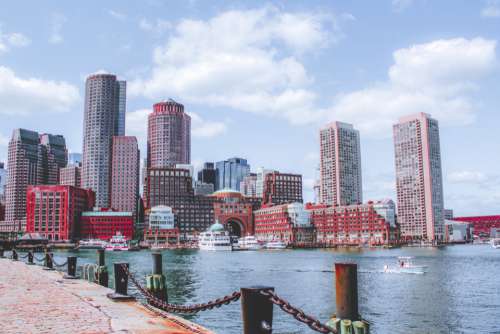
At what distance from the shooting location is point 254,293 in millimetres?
9203

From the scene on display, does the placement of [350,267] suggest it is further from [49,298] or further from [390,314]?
[390,314]

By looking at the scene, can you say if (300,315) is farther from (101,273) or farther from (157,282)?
(101,273)

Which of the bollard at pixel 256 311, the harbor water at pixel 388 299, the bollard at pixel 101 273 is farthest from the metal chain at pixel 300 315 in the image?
the harbor water at pixel 388 299

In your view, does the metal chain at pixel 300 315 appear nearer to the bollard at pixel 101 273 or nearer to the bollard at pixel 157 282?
the bollard at pixel 157 282

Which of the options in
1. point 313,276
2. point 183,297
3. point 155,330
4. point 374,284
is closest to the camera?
point 155,330

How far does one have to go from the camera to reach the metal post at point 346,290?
9273 millimetres

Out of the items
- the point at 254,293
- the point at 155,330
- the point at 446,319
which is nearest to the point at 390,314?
the point at 446,319

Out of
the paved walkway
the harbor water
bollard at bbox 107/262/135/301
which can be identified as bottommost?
the harbor water

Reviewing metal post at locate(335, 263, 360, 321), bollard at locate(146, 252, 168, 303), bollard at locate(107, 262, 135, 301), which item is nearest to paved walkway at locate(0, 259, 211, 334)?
bollard at locate(107, 262, 135, 301)

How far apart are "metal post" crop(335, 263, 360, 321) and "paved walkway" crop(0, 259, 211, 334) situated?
458cm

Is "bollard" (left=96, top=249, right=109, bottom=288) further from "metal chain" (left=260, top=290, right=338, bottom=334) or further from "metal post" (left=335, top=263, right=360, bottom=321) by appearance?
"metal post" (left=335, top=263, right=360, bottom=321)

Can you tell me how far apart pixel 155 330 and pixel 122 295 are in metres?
6.99

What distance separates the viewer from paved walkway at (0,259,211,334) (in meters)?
12.8

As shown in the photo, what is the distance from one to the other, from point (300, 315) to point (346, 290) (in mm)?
1141
